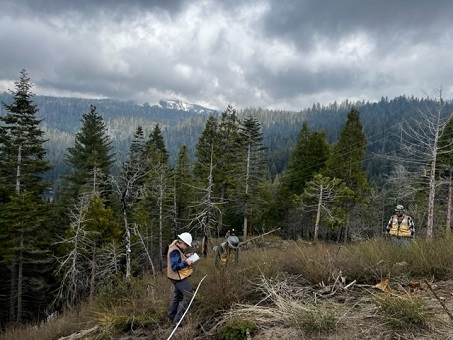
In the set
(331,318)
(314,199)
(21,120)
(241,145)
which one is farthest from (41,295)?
(331,318)

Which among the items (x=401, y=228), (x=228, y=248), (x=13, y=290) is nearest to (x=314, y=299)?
(x=228, y=248)

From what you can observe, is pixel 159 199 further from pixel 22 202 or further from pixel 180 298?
→ pixel 180 298

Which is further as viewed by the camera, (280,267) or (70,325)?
(70,325)

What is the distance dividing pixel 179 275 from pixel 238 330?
1.89m

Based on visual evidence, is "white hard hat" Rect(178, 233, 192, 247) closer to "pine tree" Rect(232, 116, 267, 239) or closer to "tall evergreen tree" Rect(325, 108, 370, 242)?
"tall evergreen tree" Rect(325, 108, 370, 242)

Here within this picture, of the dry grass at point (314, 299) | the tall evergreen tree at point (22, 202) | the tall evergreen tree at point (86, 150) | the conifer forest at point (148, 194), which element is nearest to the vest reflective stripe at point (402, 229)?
the dry grass at point (314, 299)

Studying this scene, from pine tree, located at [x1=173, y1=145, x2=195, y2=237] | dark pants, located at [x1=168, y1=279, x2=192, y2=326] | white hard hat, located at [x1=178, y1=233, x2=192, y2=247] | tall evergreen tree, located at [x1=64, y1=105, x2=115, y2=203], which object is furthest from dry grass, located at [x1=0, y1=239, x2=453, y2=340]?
tall evergreen tree, located at [x1=64, y1=105, x2=115, y2=203]

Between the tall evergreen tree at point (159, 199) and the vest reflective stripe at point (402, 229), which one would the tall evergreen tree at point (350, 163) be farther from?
the vest reflective stripe at point (402, 229)

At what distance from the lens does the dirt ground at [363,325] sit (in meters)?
3.20

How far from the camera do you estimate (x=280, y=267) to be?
5.83 metres

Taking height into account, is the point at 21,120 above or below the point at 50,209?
above

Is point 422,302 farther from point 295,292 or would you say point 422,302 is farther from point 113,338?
point 113,338

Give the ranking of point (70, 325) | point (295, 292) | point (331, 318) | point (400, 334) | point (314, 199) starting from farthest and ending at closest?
point (314, 199) → point (70, 325) → point (295, 292) → point (331, 318) → point (400, 334)

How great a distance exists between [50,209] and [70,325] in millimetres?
18779
